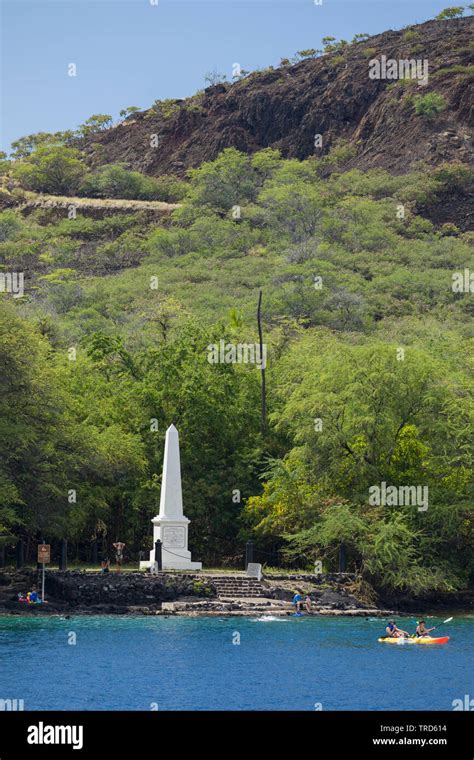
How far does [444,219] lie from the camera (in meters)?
129

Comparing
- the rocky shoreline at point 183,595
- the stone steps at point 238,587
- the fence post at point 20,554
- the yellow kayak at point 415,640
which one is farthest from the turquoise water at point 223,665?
the fence post at point 20,554

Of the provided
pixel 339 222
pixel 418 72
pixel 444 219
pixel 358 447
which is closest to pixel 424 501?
pixel 358 447

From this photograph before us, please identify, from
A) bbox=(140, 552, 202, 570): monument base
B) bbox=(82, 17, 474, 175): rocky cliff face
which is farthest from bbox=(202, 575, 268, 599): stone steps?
bbox=(82, 17, 474, 175): rocky cliff face

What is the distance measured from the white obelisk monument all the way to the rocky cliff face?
102m

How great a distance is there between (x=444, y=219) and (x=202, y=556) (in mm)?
85813

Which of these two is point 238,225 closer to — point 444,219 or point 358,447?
point 444,219

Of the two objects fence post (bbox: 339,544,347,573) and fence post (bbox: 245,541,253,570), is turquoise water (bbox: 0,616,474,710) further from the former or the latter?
fence post (bbox: 245,541,253,570)

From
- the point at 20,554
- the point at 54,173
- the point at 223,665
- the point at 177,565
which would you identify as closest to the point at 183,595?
the point at 177,565

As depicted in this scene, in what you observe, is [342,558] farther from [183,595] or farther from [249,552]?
[183,595]

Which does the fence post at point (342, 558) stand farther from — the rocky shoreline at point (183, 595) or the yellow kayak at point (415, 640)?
the yellow kayak at point (415, 640)

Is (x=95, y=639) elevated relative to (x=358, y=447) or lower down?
lower down

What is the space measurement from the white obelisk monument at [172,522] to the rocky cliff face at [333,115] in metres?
102

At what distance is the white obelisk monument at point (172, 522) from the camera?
148ft

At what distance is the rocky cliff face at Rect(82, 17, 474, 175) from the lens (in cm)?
14712
